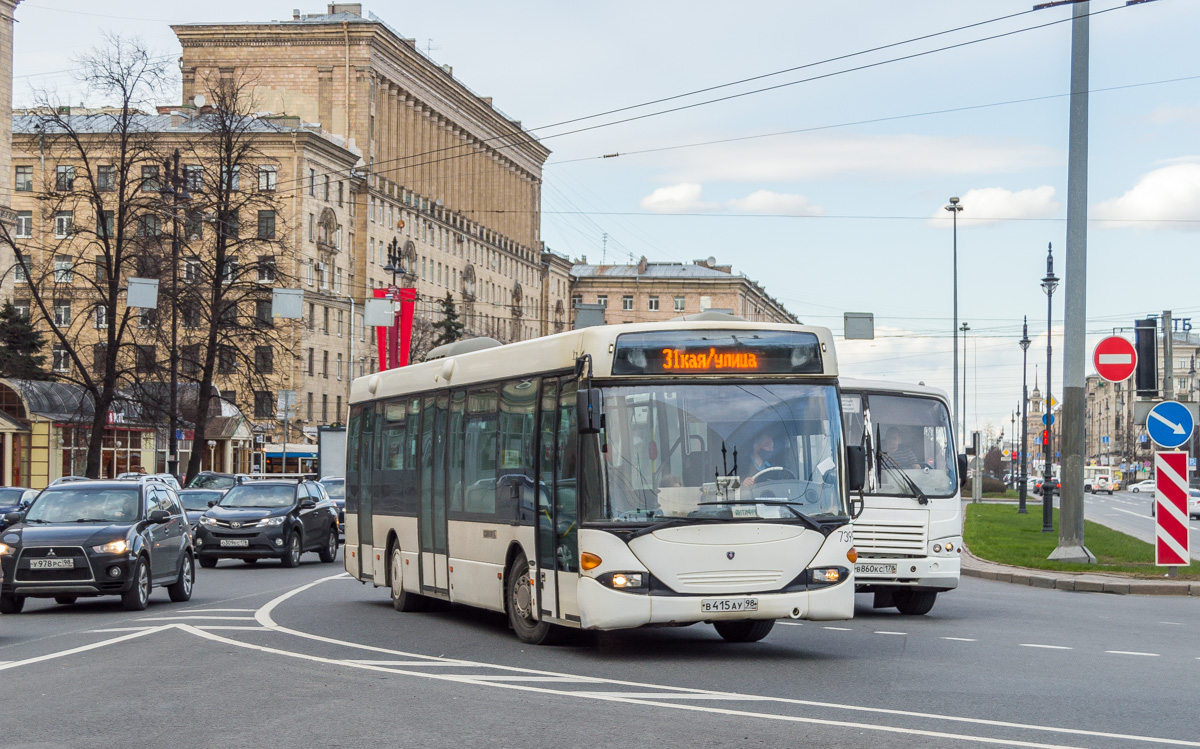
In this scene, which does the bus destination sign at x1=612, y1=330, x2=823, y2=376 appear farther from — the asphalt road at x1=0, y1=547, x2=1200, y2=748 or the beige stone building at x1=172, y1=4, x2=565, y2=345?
the beige stone building at x1=172, y1=4, x2=565, y2=345

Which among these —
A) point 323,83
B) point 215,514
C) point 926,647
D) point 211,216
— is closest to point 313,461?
point 323,83

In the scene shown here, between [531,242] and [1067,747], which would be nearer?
[1067,747]

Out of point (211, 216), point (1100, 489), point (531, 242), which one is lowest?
point (1100, 489)

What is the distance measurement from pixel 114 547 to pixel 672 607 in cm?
924

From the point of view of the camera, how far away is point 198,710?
10.5 meters

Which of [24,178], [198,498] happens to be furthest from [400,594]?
[24,178]

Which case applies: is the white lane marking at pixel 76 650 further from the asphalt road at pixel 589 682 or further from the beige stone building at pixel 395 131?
the beige stone building at pixel 395 131

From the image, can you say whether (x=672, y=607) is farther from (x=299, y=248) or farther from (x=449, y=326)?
(x=449, y=326)

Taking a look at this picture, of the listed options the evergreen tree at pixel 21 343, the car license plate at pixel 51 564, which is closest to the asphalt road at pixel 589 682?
the car license plate at pixel 51 564

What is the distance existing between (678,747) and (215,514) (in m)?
23.6

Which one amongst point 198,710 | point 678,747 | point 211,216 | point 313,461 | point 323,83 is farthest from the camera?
point 323,83

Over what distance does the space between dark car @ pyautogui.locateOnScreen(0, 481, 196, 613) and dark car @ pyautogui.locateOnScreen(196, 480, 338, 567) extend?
334 inches

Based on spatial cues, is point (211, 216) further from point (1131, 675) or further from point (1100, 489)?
point (1100, 489)

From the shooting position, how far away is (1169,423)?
2430cm
